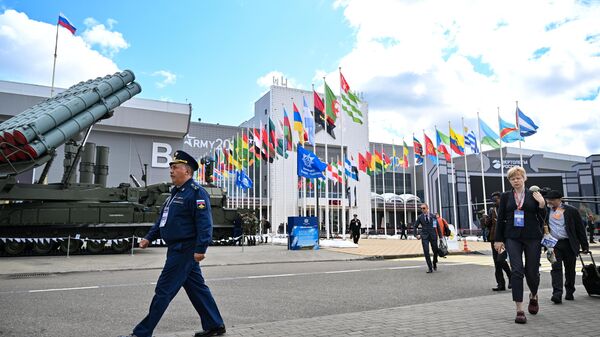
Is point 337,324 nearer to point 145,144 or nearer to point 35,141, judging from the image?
point 35,141

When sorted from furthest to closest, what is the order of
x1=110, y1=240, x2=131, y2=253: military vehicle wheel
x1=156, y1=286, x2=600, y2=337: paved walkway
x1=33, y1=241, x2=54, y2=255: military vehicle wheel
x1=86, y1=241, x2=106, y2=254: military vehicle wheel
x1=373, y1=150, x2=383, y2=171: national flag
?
x1=373, y1=150, x2=383, y2=171: national flag → x1=110, y1=240, x2=131, y2=253: military vehicle wheel → x1=86, y1=241, x2=106, y2=254: military vehicle wheel → x1=33, y1=241, x2=54, y2=255: military vehicle wheel → x1=156, y1=286, x2=600, y2=337: paved walkway

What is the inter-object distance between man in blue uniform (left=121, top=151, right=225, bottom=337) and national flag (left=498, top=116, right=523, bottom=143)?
1129 inches

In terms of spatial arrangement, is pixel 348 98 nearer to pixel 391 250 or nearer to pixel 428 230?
pixel 391 250

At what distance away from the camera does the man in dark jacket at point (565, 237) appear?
610cm

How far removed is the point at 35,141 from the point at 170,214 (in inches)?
567

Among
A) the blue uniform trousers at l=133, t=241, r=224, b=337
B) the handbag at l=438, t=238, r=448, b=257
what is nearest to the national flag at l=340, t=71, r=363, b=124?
the handbag at l=438, t=238, r=448, b=257

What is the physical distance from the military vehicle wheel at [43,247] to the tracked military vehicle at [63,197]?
3cm

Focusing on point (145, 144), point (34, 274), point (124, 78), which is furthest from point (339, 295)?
point (145, 144)

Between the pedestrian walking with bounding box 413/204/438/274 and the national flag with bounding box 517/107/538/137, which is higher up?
the national flag with bounding box 517/107/538/137

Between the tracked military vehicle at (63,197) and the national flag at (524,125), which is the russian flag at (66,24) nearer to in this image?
the tracked military vehicle at (63,197)

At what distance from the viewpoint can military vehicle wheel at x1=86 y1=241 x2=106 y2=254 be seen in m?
17.2

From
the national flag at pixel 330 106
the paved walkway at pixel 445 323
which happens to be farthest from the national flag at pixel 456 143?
the paved walkway at pixel 445 323

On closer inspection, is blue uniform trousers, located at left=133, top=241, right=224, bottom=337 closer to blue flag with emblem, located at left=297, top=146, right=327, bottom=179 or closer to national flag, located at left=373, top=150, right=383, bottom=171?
blue flag with emblem, located at left=297, top=146, right=327, bottom=179

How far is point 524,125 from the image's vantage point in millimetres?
28016
